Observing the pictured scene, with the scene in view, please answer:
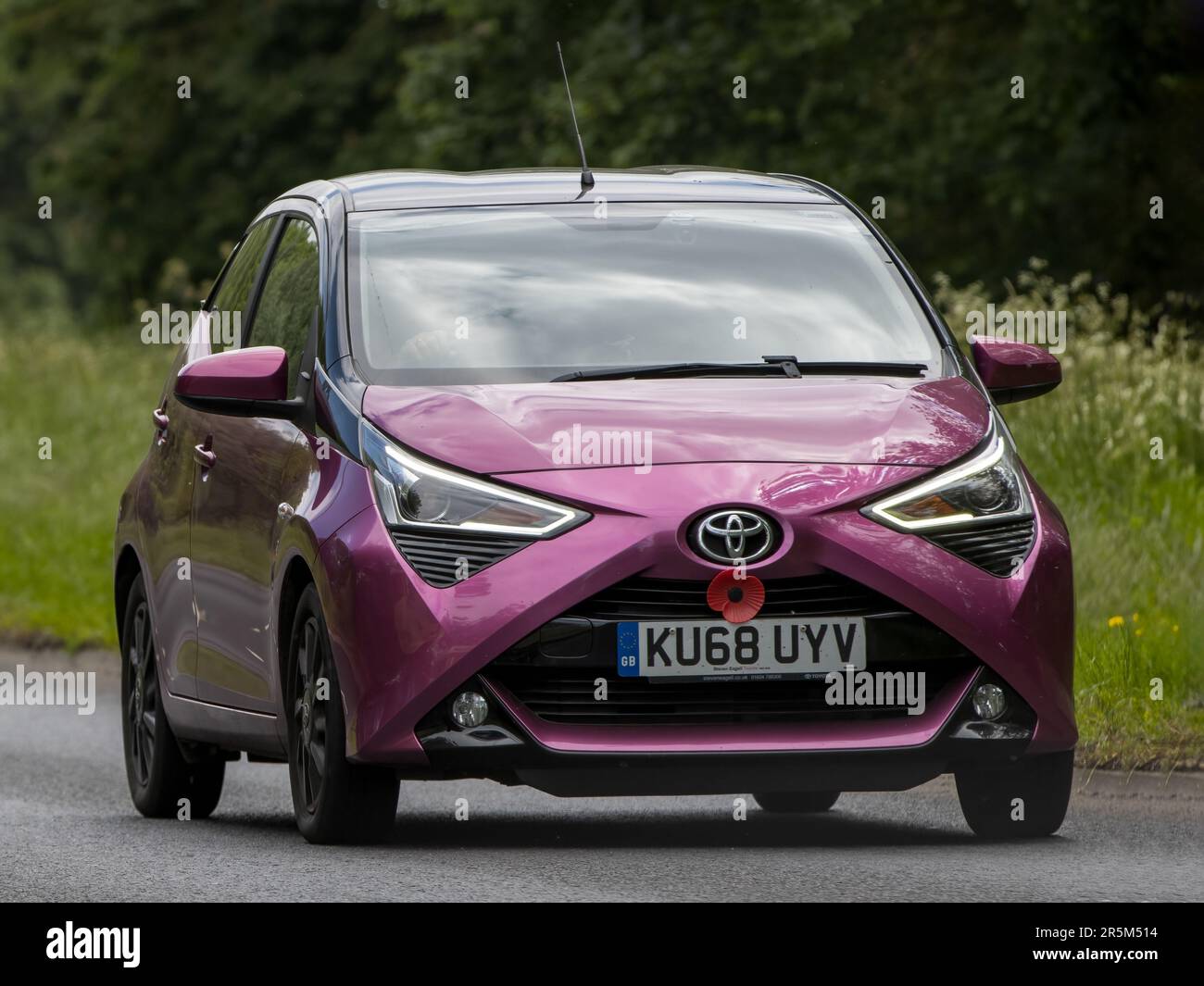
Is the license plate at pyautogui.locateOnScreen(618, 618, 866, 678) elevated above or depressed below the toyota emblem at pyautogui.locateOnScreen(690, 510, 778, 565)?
below

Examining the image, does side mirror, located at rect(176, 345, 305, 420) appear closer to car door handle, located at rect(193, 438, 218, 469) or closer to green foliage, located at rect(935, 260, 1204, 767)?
car door handle, located at rect(193, 438, 218, 469)

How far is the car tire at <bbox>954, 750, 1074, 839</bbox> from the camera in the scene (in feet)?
24.7

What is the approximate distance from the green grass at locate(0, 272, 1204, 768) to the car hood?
97.8 inches

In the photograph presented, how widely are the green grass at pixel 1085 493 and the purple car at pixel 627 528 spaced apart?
7.26 feet

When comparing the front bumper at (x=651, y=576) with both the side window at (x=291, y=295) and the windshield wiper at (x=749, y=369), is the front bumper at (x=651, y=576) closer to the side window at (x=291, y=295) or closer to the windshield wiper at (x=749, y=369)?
the windshield wiper at (x=749, y=369)

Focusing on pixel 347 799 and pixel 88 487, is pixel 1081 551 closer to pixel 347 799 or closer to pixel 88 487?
pixel 347 799

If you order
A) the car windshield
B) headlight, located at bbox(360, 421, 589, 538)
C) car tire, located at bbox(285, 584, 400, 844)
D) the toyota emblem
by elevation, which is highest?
the car windshield

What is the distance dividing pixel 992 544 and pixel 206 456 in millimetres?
2563
